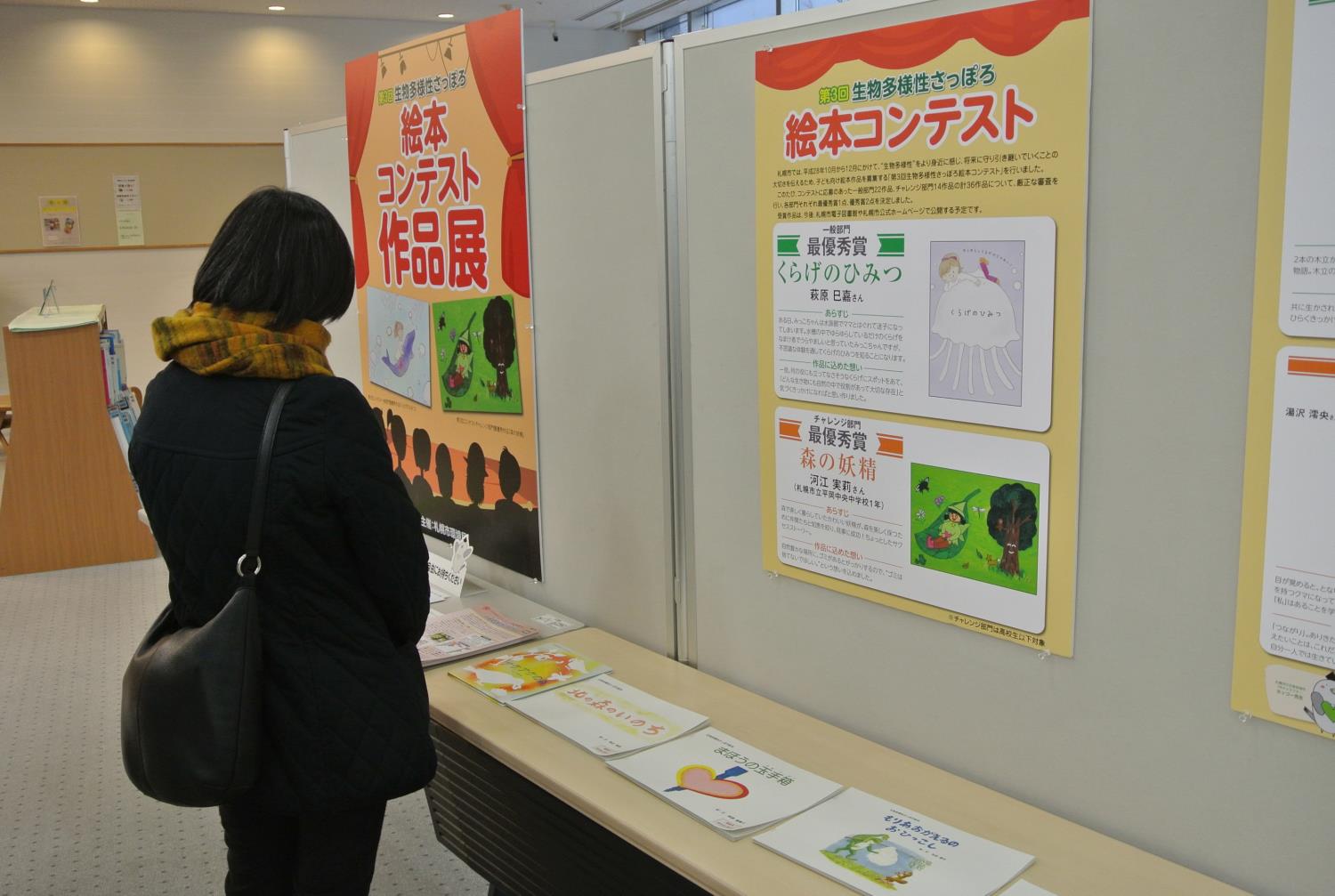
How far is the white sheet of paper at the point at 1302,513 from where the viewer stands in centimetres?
119

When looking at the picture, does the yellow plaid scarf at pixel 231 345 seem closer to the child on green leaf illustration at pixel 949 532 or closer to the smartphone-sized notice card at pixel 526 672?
the smartphone-sized notice card at pixel 526 672

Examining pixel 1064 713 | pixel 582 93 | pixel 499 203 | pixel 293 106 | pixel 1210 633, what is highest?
pixel 293 106

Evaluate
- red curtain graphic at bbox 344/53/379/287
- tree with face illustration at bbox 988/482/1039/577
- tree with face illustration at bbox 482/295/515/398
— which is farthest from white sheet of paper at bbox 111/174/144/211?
tree with face illustration at bbox 988/482/1039/577

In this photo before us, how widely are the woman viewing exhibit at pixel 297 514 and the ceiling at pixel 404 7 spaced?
27.0 ft

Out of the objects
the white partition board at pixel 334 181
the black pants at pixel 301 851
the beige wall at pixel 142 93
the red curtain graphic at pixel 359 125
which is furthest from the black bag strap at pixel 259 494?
the beige wall at pixel 142 93

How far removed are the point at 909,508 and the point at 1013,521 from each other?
0.18m

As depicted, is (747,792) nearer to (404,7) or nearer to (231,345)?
(231,345)

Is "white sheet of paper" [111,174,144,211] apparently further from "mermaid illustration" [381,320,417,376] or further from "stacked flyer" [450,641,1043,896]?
"stacked flyer" [450,641,1043,896]

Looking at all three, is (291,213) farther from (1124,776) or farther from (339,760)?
(1124,776)

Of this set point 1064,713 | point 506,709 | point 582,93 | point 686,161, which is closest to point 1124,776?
point 1064,713

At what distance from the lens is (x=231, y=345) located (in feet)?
4.95

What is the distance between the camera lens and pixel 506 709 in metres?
2.03

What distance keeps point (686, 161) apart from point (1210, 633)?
→ 1171 millimetres

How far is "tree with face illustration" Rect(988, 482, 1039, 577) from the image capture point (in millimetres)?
1492
